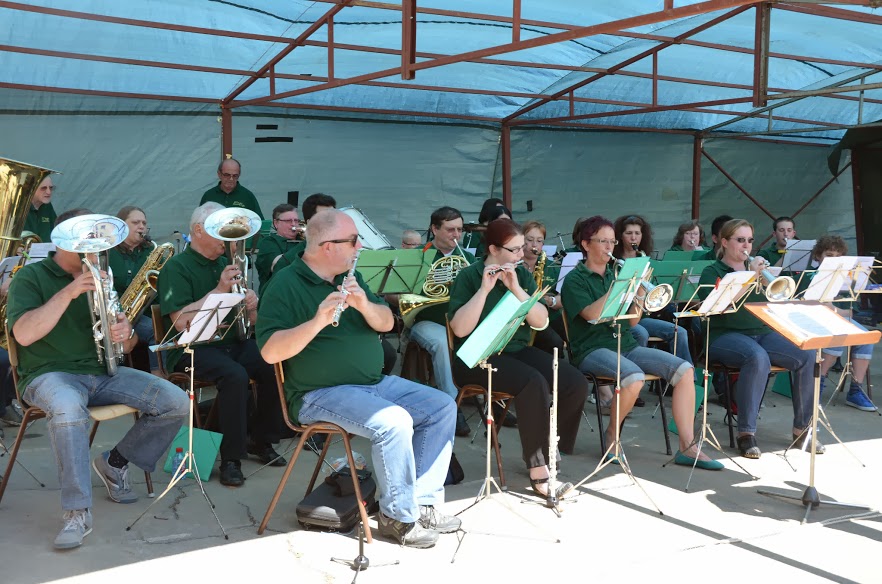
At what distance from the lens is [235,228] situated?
4566 millimetres

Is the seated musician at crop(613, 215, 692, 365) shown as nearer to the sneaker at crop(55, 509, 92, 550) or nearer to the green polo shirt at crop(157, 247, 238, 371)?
the green polo shirt at crop(157, 247, 238, 371)

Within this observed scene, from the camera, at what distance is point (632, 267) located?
4.61 metres

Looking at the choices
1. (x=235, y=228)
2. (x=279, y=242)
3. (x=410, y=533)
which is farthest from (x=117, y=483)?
(x=279, y=242)

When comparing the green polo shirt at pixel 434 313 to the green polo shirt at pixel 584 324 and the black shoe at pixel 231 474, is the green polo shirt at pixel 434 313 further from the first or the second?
the black shoe at pixel 231 474

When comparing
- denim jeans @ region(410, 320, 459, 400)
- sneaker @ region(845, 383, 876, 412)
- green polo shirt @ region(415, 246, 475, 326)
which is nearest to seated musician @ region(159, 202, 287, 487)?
denim jeans @ region(410, 320, 459, 400)

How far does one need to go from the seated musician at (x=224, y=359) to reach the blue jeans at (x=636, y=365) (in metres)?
1.82

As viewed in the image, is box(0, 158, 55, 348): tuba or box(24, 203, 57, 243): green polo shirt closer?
box(0, 158, 55, 348): tuba

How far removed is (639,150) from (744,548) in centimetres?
845

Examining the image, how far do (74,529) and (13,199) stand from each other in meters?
1.62

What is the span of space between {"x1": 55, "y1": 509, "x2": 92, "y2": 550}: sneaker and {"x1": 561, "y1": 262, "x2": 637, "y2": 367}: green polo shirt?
277 cm

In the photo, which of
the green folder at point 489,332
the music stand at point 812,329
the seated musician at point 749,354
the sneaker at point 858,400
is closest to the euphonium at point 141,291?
the green folder at point 489,332

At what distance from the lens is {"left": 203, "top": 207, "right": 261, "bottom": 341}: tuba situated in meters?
4.55

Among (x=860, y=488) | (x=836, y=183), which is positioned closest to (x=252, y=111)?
(x=860, y=488)

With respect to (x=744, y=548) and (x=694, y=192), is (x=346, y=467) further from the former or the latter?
(x=694, y=192)
